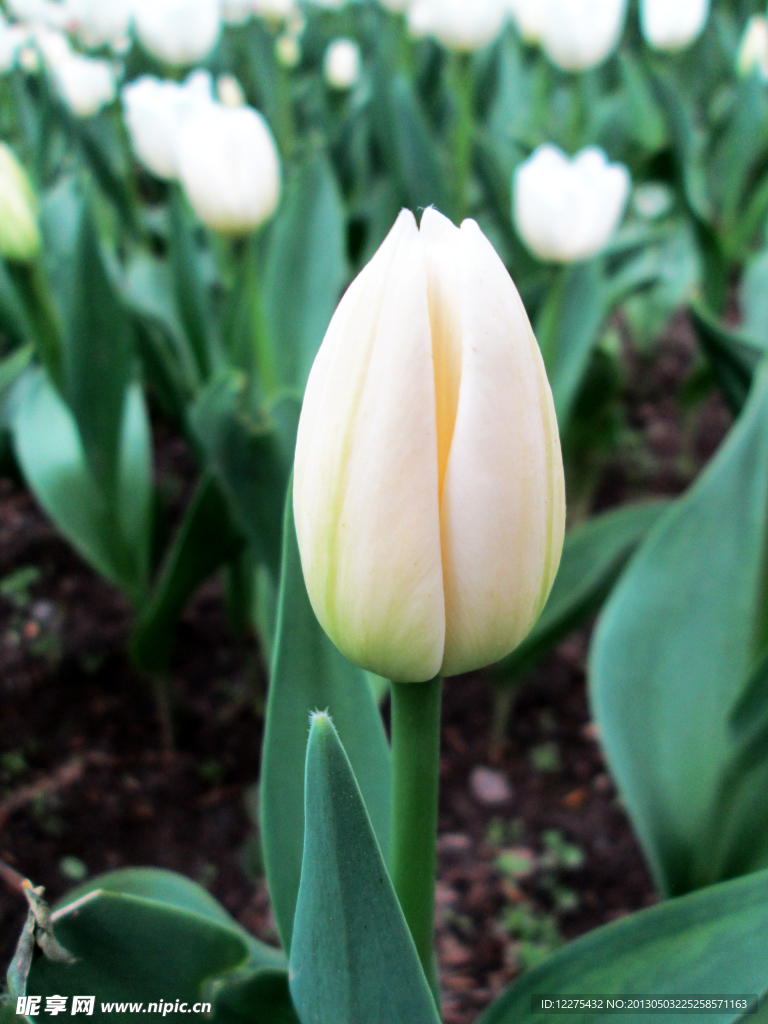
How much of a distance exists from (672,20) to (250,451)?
4.75 feet

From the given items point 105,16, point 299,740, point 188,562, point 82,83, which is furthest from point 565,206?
point 105,16

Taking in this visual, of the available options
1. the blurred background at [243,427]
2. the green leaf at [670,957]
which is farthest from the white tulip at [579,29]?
the green leaf at [670,957]

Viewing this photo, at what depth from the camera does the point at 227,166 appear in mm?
991

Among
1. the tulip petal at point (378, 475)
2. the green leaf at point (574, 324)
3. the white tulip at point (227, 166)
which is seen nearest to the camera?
the tulip petal at point (378, 475)

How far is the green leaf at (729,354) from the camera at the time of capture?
102cm

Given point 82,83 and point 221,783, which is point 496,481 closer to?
point 221,783

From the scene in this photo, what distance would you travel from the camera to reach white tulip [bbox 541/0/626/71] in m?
1.41

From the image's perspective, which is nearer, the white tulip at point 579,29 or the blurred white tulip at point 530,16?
the white tulip at point 579,29

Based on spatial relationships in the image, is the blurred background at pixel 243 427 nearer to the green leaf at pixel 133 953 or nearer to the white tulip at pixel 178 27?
the white tulip at pixel 178 27

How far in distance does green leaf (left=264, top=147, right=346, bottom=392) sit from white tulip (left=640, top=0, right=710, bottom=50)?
96 cm

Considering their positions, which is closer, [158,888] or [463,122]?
[158,888]

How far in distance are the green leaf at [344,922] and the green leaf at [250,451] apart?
568mm

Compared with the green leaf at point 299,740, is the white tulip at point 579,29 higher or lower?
higher

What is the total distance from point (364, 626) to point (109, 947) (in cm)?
24
